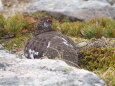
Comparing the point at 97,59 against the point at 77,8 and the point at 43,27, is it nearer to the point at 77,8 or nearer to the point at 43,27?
the point at 43,27

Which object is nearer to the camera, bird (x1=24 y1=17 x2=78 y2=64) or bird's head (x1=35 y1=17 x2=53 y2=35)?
bird (x1=24 y1=17 x2=78 y2=64)

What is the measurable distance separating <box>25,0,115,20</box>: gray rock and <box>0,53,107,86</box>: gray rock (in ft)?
39.2

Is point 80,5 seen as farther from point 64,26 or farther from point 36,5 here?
point 64,26

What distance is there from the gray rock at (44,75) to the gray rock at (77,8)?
1196cm

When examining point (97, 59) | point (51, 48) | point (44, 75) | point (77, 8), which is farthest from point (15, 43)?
point (77, 8)

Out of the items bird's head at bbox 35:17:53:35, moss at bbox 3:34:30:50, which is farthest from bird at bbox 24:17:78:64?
moss at bbox 3:34:30:50

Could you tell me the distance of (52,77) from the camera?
443 cm

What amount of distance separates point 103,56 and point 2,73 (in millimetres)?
3047

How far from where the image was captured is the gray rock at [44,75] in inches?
169

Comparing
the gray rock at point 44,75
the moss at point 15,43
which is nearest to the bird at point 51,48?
the gray rock at point 44,75

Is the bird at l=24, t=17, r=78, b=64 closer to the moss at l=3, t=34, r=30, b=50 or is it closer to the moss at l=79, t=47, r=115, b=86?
the moss at l=79, t=47, r=115, b=86

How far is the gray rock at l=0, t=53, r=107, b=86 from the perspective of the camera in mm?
4285

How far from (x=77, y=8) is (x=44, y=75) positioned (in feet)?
44.4

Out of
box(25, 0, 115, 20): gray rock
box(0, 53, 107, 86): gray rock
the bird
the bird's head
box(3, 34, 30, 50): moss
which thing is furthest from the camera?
box(25, 0, 115, 20): gray rock
